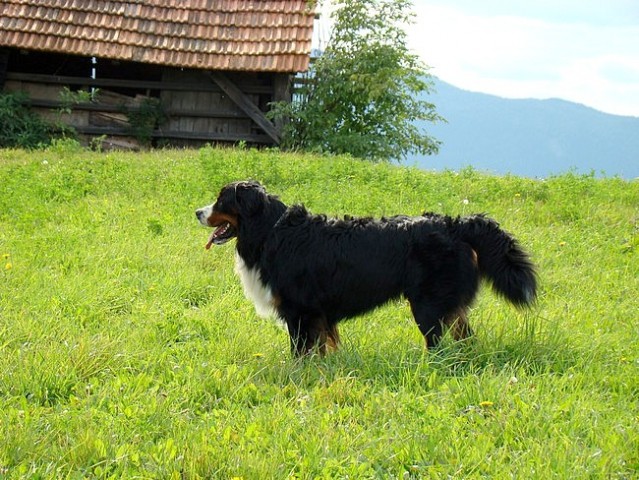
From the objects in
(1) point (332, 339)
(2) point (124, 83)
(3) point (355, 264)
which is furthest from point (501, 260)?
(2) point (124, 83)

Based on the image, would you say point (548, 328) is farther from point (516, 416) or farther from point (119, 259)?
point (119, 259)

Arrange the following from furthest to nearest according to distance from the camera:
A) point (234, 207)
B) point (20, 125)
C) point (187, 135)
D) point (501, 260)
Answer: point (187, 135) → point (20, 125) → point (234, 207) → point (501, 260)

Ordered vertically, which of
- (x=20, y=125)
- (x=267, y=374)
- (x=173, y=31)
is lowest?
(x=20, y=125)

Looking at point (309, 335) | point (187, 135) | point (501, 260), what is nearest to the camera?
point (501, 260)

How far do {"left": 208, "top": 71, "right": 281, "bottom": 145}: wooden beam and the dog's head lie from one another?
37.5ft

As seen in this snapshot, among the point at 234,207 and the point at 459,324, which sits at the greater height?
the point at 234,207

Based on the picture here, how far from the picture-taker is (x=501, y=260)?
514 centimetres

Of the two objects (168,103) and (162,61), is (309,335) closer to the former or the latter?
(162,61)

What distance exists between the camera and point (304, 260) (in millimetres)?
5477

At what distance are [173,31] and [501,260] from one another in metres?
13.6

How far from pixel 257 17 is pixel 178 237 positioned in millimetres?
10154

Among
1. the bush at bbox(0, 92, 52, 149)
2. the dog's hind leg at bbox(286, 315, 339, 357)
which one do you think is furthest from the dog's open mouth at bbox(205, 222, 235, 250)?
the bush at bbox(0, 92, 52, 149)

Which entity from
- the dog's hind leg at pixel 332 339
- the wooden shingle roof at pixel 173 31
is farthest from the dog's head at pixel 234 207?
the wooden shingle roof at pixel 173 31

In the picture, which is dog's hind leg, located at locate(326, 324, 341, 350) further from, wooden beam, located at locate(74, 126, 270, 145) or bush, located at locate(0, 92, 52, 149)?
wooden beam, located at locate(74, 126, 270, 145)
